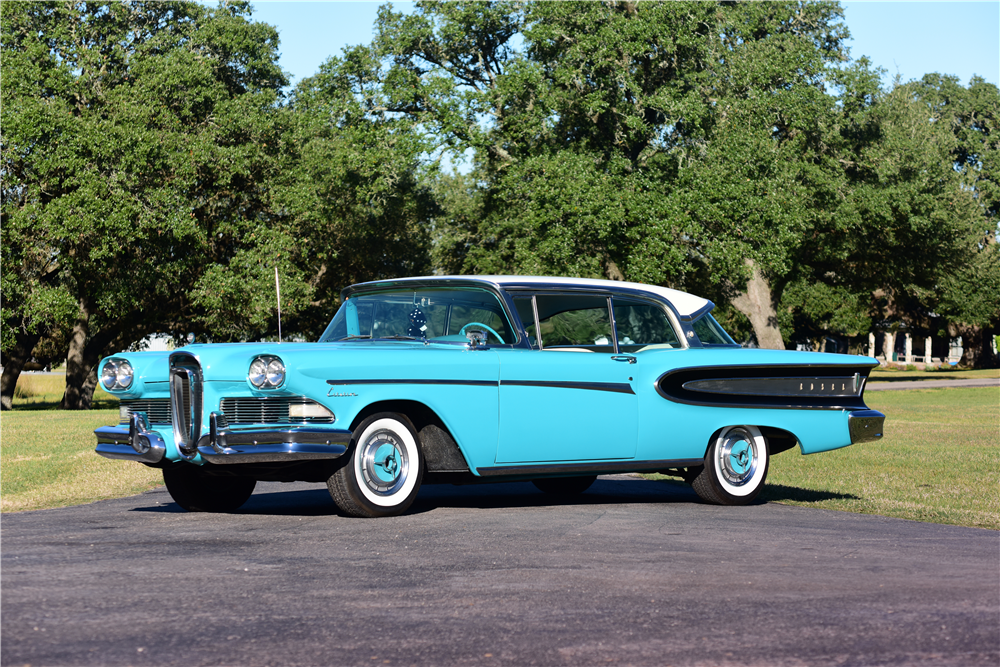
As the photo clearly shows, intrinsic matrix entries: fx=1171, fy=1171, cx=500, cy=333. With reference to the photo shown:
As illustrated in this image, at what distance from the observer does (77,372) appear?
122ft

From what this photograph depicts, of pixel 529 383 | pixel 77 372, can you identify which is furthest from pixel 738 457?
pixel 77 372

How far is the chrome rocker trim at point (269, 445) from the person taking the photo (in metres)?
7.56

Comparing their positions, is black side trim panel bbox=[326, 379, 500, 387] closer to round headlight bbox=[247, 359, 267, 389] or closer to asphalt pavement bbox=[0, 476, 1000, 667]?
round headlight bbox=[247, 359, 267, 389]

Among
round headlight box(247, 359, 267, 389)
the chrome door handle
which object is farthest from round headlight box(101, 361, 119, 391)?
the chrome door handle

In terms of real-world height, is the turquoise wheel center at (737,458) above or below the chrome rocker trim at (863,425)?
below

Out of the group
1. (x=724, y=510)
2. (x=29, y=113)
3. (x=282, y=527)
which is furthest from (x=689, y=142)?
(x=282, y=527)

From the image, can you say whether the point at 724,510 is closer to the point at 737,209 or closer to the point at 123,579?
the point at 123,579

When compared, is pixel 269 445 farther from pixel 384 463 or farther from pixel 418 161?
pixel 418 161

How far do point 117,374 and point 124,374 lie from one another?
2.5 inches

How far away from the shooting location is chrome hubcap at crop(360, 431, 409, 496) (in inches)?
315

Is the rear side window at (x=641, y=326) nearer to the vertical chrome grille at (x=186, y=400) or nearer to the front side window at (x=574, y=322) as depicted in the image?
the front side window at (x=574, y=322)

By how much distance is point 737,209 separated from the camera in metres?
30.3

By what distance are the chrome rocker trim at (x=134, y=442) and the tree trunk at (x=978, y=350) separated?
80.1 meters

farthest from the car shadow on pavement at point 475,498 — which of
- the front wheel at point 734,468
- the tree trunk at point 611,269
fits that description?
the tree trunk at point 611,269
